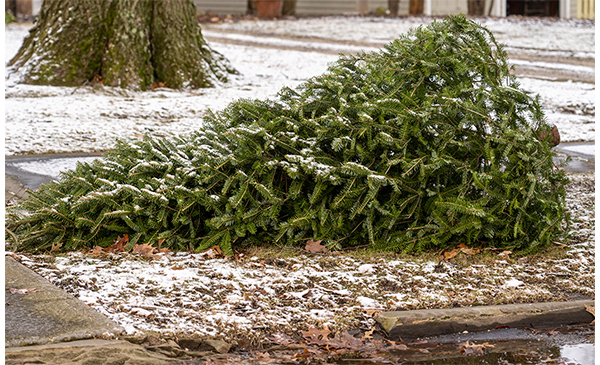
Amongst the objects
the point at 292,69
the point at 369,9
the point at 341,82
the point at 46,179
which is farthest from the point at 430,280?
the point at 369,9

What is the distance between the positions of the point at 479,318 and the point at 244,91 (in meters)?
7.38

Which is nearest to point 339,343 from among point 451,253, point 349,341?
point 349,341

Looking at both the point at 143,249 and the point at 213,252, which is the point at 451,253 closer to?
the point at 213,252

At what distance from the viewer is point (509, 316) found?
3479 mm

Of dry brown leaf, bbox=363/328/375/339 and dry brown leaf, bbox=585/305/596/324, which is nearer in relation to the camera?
dry brown leaf, bbox=363/328/375/339

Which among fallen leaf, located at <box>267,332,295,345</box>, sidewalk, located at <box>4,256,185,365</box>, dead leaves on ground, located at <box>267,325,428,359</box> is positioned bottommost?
dead leaves on ground, located at <box>267,325,428,359</box>

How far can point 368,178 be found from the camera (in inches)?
164

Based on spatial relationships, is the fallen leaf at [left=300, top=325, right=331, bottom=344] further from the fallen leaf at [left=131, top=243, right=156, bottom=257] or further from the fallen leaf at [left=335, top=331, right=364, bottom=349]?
the fallen leaf at [left=131, top=243, right=156, bottom=257]

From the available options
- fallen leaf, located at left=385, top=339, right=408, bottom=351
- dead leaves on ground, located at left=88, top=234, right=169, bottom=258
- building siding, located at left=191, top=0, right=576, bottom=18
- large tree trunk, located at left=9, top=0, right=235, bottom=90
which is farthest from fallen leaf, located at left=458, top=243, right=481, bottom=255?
building siding, located at left=191, top=0, right=576, bottom=18

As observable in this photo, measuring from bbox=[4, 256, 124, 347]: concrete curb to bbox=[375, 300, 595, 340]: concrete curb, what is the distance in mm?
1401

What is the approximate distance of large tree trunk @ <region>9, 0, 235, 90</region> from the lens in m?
9.65

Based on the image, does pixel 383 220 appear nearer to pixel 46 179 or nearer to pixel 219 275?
pixel 219 275

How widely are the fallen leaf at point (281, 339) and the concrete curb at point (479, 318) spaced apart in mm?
495

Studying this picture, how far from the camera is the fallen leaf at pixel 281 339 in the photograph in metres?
3.20
